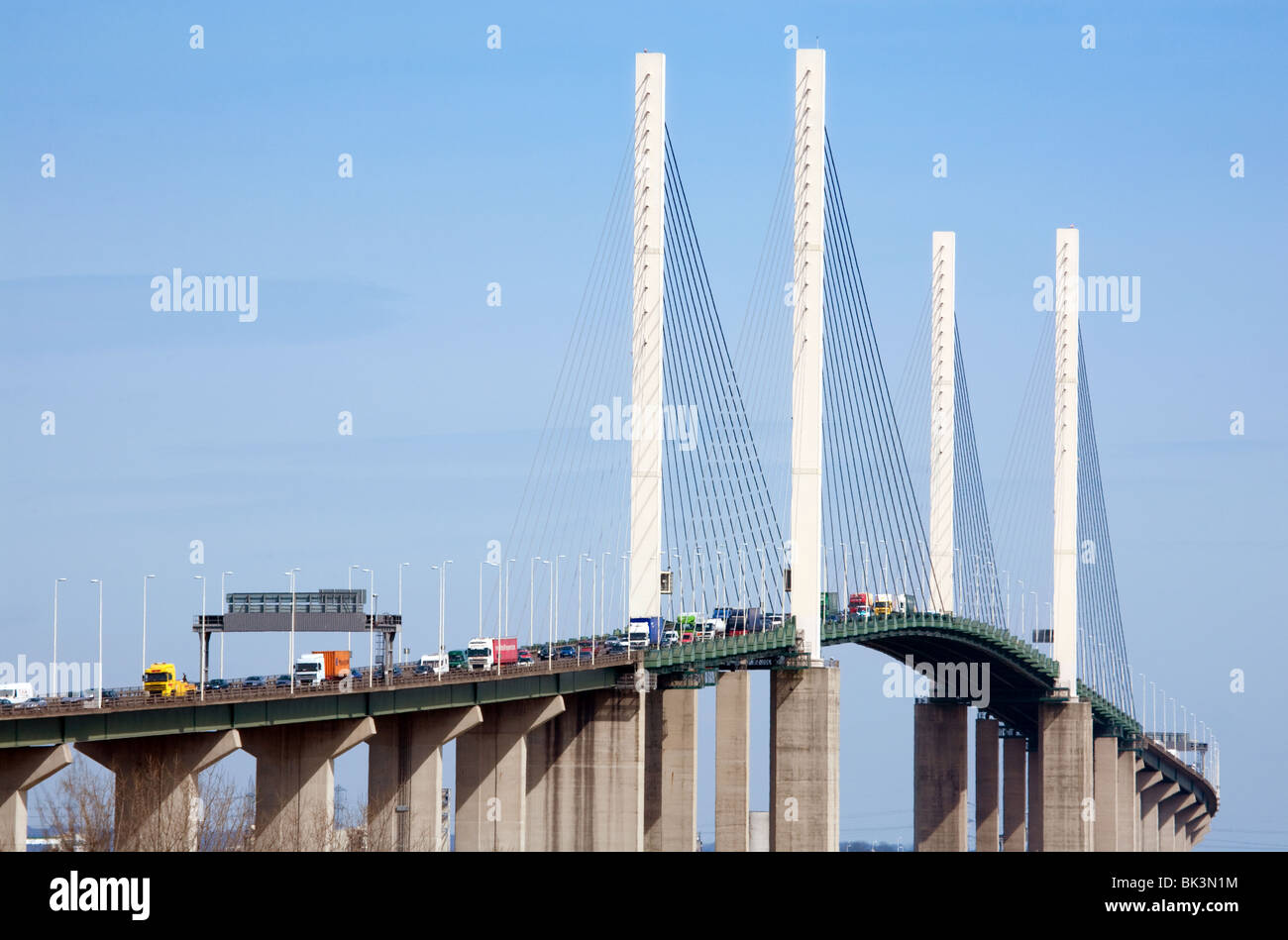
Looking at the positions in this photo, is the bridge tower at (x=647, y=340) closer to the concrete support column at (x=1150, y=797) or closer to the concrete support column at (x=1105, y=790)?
the concrete support column at (x=1105, y=790)

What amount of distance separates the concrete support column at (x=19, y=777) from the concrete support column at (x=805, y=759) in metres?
45.2

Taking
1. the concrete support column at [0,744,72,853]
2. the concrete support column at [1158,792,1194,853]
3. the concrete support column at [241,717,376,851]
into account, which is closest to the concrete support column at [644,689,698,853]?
the concrete support column at [241,717,376,851]

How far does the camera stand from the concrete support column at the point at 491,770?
261 ft

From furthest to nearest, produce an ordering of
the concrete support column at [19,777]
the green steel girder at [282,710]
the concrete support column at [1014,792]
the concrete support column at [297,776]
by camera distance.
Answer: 1. the concrete support column at [1014,792]
2. the concrete support column at [297,776]
3. the green steel girder at [282,710]
4. the concrete support column at [19,777]

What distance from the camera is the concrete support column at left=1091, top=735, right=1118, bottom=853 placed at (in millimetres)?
140625

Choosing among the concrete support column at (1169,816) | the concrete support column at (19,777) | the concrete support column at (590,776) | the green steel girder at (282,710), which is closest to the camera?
the concrete support column at (19,777)

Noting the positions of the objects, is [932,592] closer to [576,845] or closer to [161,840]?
[576,845]

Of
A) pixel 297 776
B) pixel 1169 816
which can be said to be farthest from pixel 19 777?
pixel 1169 816

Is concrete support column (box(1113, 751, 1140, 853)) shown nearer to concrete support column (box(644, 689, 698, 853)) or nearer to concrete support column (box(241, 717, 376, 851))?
concrete support column (box(644, 689, 698, 853))

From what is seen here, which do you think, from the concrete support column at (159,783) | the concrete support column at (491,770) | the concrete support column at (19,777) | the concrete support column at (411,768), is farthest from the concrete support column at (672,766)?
the concrete support column at (19,777)

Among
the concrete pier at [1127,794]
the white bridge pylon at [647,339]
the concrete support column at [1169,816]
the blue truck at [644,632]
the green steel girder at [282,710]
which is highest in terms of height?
the white bridge pylon at [647,339]

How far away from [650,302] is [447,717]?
21.8 metres
